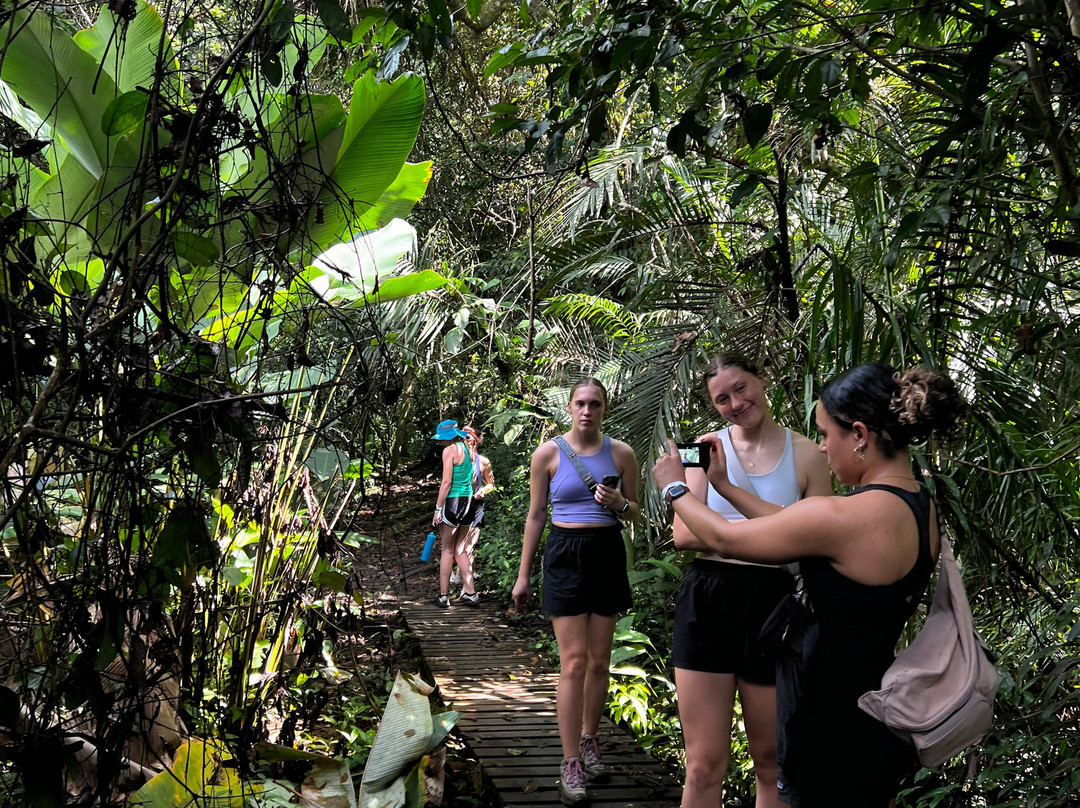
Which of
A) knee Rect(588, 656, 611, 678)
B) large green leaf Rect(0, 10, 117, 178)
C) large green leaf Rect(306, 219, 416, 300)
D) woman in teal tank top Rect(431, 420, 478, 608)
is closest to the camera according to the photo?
large green leaf Rect(0, 10, 117, 178)

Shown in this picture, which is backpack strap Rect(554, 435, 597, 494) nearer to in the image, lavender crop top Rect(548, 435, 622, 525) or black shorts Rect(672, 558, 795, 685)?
lavender crop top Rect(548, 435, 622, 525)

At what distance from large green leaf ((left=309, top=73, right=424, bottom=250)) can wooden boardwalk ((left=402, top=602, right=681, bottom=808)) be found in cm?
278

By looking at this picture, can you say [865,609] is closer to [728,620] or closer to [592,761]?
[728,620]

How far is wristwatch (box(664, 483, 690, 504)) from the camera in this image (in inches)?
103

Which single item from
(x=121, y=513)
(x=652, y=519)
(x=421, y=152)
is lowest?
(x=652, y=519)

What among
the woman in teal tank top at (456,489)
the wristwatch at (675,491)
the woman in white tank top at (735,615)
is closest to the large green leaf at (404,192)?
the woman in white tank top at (735,615)

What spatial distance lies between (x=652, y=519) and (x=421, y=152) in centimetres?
758

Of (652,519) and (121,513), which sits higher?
(121,513)

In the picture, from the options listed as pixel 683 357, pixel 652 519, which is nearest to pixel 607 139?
pixel 683 357

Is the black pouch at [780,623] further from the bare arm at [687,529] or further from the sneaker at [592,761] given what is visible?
the sneaker at [592,761]

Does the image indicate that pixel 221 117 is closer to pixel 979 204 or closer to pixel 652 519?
pixel 979 204

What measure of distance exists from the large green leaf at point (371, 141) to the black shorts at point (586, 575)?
5.82 ft

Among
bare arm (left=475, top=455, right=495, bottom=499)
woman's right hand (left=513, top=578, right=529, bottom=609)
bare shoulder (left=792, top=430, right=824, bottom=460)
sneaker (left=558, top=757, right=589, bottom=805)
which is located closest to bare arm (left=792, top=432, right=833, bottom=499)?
bare shoulder (left=792, top=430, right=824, bottom=460)

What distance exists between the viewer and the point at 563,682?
3.88 m
